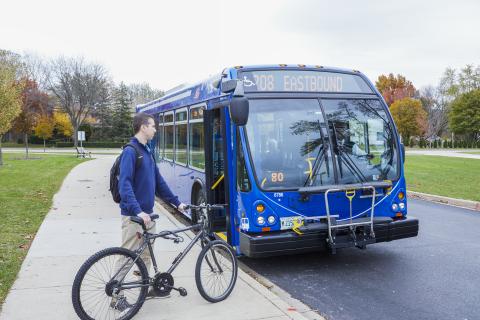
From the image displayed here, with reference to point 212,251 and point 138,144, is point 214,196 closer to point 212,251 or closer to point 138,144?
point 212,251

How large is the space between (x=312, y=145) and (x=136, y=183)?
2.72 meters

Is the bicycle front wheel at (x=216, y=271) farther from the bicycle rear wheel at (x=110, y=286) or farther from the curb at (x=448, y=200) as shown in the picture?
the curb at (x=448, y=200)

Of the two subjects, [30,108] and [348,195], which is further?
[30,108]

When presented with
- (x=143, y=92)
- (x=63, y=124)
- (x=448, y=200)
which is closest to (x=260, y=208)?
(x=448, y=200)

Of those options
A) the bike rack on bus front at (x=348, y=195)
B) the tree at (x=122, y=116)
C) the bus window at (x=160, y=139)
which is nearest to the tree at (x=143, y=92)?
the tree at (x=122, y=116)

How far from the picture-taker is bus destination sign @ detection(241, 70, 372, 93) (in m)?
6.71

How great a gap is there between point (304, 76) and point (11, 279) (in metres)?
4.60

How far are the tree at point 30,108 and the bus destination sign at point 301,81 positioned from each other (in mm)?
30359

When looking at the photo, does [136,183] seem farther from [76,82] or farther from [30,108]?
[76,82]

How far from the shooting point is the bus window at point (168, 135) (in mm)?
11266

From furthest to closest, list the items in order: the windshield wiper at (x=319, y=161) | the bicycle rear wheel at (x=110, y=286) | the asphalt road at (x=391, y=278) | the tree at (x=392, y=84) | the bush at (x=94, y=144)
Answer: the tree at (x=392, y=84), the bush at (x=94, y=144), the windshield wiper at (x=319, y=161), the asphalt road at (x=391, y=278), the bicycle rear wheel at (x=110, y=286)

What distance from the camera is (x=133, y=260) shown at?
452cm

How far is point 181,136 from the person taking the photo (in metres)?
10.1

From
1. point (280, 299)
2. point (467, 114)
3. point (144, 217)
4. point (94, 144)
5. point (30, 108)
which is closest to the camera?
point (144, 217)
